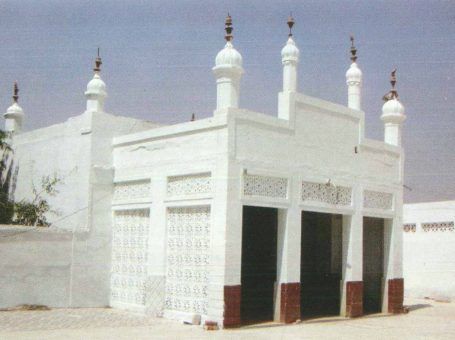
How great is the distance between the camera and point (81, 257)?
47.7 feet

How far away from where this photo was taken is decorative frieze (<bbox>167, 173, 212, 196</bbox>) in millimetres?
12578

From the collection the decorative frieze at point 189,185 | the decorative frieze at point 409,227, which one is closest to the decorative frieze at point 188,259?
the decorative frieze at point 189,185

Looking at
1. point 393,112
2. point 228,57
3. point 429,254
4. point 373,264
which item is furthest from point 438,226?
point 228,57

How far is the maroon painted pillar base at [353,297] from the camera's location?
14594 mm

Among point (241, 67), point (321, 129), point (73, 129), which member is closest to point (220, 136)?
point (241, 67)

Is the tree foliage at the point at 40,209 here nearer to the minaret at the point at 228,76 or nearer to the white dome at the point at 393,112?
the minaret at the point at 228,76

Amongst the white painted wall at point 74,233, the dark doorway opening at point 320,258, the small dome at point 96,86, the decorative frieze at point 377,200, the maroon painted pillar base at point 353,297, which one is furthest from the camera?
the dark doorway opening at point 320,258

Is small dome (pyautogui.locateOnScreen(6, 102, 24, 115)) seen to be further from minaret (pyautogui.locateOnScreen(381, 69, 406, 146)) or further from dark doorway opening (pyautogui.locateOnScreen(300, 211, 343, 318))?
minaret (pyautogui.locateOnScreen(381, 69, 406, 146))

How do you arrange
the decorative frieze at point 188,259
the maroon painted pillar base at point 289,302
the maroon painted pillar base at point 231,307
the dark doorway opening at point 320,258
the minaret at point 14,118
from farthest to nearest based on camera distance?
the minaret at point 14,118 < the dark doorway opening at point 320,258 < the maroon painted pillar base at point 289,302 < the decorative frieze at point 188,259 < the maroon painted pillar base at point 231,307

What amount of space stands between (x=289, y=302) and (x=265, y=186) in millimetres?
2526

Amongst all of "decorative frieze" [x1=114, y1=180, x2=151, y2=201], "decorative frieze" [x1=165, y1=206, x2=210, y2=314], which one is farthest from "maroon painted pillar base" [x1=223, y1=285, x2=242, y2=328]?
"decorative frieze" [x1=114, y1=180, x2=151, y2=201]

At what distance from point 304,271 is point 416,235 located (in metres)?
6.31

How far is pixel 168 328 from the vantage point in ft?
38.7

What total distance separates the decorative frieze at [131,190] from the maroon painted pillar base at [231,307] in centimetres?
346
